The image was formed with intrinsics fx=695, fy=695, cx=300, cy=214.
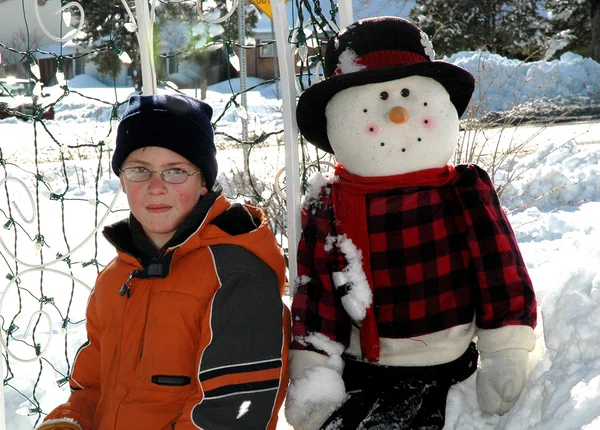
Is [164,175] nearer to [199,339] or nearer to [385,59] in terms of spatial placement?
[199,339]

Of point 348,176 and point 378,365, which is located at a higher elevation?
point 348,176

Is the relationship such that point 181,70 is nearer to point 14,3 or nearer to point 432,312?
point 14,3

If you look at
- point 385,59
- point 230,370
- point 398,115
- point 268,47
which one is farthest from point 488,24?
point 230,370

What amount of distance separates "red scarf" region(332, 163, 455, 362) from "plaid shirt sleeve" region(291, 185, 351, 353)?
5 centimetres

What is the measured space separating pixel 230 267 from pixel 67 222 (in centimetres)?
434

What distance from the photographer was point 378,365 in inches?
73.7

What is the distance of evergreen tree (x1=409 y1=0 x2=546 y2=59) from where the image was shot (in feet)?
56.7

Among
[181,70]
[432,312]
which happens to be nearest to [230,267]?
[432,312]

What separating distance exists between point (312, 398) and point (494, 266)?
569mm

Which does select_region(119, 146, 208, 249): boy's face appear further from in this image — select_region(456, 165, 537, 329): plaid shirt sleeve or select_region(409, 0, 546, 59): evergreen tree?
select_region(409, 0, 546, 59): evergreen tree

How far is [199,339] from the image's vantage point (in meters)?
1.75

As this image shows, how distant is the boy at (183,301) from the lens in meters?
1.66

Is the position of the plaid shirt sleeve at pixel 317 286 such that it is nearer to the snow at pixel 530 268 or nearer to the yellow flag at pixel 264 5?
the snow at pixel 530 268

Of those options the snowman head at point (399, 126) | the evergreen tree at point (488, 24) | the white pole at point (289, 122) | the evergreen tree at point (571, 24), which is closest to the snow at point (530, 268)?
the white pole at point (289, 122)
